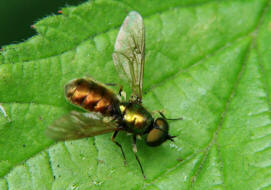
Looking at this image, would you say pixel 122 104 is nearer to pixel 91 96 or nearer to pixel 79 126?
pixel 91 96

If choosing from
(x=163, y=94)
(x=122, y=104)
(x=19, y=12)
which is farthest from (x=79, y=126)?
(x=19, y=12)

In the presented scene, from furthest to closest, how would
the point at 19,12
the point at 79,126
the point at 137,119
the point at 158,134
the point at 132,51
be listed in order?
1. the point at 19,12
2. the point at 132,51
3. the point at 137,119
4. the point at 158,134
5. the point at 79,126

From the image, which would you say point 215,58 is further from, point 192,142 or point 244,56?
point 192,142

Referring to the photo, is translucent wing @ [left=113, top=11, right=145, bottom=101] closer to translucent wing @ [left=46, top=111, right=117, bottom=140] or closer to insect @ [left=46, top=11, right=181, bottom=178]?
insect @ [left=46, top=11, right=181, bottom=178]

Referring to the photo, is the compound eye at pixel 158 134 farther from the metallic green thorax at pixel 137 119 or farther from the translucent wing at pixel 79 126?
the translucent wing at pixel 79 126

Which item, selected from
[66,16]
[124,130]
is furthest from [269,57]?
[66,16]

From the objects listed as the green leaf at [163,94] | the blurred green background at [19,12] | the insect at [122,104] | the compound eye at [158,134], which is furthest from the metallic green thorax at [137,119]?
the blurred green background at [19,12]

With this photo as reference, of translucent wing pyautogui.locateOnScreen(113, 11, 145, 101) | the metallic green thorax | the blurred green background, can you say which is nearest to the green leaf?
translucent wing pyautogui.locateOnScreen(113, 11, 145, 101)
